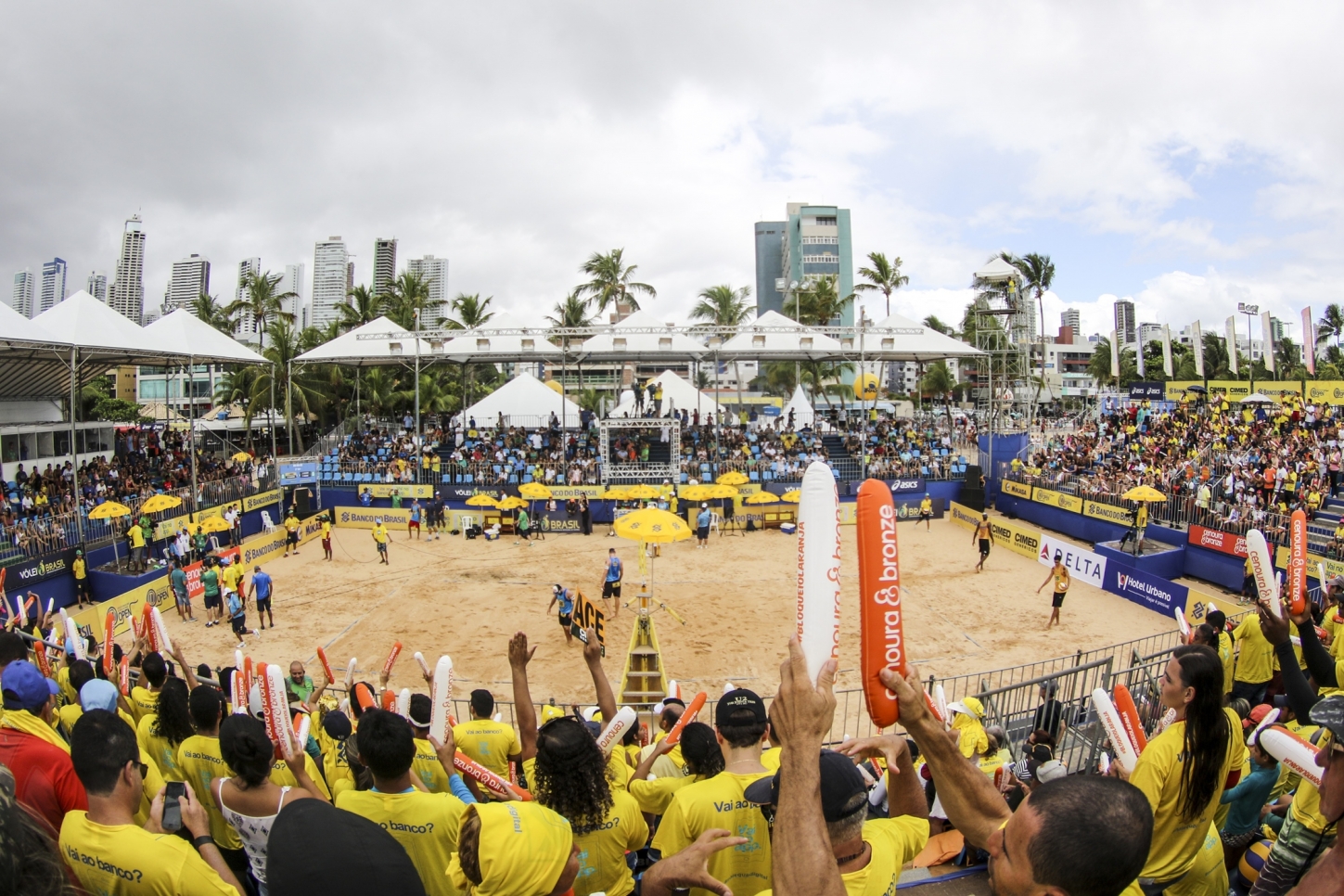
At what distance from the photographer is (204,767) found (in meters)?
4.46

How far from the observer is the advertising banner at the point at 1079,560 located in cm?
1889

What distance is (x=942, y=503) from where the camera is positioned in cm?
2947

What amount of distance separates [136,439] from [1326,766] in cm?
3966

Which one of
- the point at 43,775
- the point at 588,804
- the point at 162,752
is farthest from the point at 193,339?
the point at 588,804

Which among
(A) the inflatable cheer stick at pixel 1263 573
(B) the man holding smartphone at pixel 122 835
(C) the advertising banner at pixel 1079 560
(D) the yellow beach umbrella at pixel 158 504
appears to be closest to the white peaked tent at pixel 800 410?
(C) the advertising banner at pixel 1079 560

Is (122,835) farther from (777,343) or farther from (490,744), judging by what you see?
(777,343)

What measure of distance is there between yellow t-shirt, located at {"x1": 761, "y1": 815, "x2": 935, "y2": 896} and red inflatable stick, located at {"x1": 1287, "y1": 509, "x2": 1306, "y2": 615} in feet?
11.8

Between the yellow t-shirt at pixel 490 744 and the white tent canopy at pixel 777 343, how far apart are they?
26676 mm

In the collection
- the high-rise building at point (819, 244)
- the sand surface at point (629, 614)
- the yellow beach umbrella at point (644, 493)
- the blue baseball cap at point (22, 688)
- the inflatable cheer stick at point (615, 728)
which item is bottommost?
A: the sand surface at point (629, 614)

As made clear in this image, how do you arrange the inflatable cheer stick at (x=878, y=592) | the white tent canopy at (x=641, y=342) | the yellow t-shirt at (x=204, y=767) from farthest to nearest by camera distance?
1. the white tent canopy at (x=641, y=342)
2. the yellow t-shirt at (x=204, y=767)
3. the inflatable cheer stick at (x=878, y=592)

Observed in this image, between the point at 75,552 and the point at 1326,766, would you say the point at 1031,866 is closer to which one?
the point at 1326,766

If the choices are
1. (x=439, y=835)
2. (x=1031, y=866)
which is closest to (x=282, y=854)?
(x=439, y=835)

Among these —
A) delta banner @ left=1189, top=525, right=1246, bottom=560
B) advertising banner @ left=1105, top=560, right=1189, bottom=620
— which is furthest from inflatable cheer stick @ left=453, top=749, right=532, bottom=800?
delta banner @ left=1189, top=525, right=1246, bottom=560

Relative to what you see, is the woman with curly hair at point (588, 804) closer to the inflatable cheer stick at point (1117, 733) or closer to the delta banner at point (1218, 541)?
the inflatable cheer stick at point (1117, 733)
